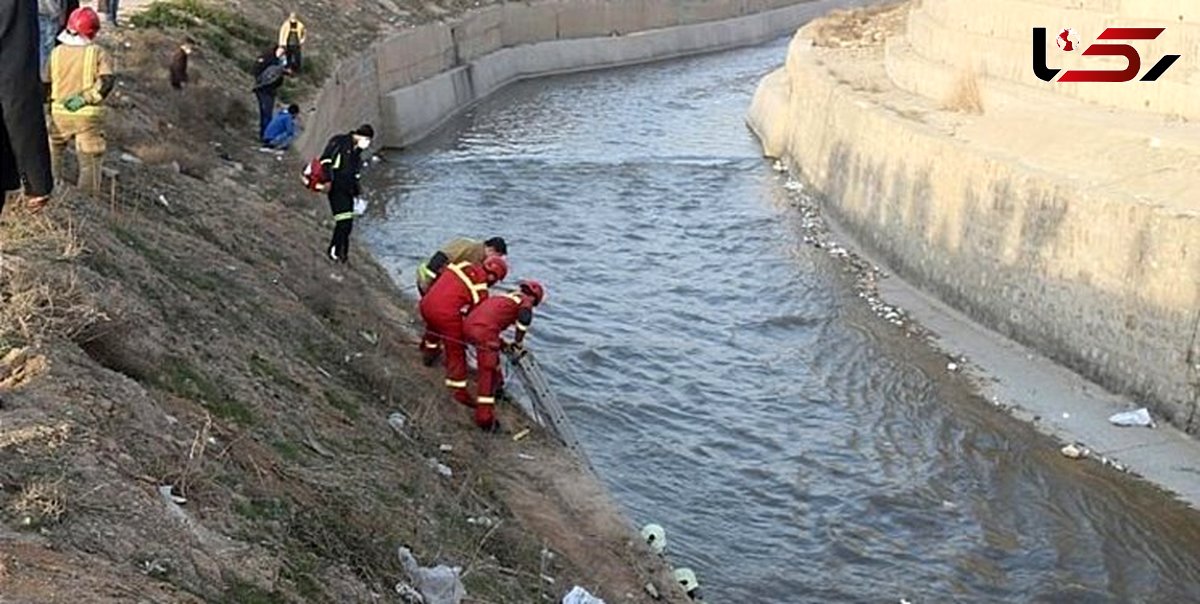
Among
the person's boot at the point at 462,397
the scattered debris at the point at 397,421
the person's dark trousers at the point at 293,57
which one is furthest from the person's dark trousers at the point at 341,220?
the person's dark trousers at the point at 293,57

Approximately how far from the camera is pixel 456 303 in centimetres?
1355

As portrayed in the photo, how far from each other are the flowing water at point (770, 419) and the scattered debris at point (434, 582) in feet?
14.7

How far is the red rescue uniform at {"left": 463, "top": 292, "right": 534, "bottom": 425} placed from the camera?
1322 cm

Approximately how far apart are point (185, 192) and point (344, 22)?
20685 millimetres

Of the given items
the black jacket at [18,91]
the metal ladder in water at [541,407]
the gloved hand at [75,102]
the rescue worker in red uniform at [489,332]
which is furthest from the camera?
the metal ladder in water at [541,407]

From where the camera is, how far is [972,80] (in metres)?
25.4

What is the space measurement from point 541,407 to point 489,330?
1.60 m

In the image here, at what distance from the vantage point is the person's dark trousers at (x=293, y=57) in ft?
90.7

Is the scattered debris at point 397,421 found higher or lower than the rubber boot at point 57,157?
lower

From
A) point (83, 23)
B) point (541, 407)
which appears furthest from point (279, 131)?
point (83, 23)

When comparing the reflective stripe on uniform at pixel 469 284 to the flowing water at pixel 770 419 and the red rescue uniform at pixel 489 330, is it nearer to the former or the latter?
the red rescue uniform at pixel 489 330

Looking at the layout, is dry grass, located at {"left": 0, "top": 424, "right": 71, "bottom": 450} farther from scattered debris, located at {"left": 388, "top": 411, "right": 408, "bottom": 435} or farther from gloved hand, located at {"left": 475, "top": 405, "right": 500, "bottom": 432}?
gloved hand, located at {"left": 475, "top": 405, "right": 500, "bottom": 432}

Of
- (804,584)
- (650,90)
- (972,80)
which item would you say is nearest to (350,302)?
(804,584)
